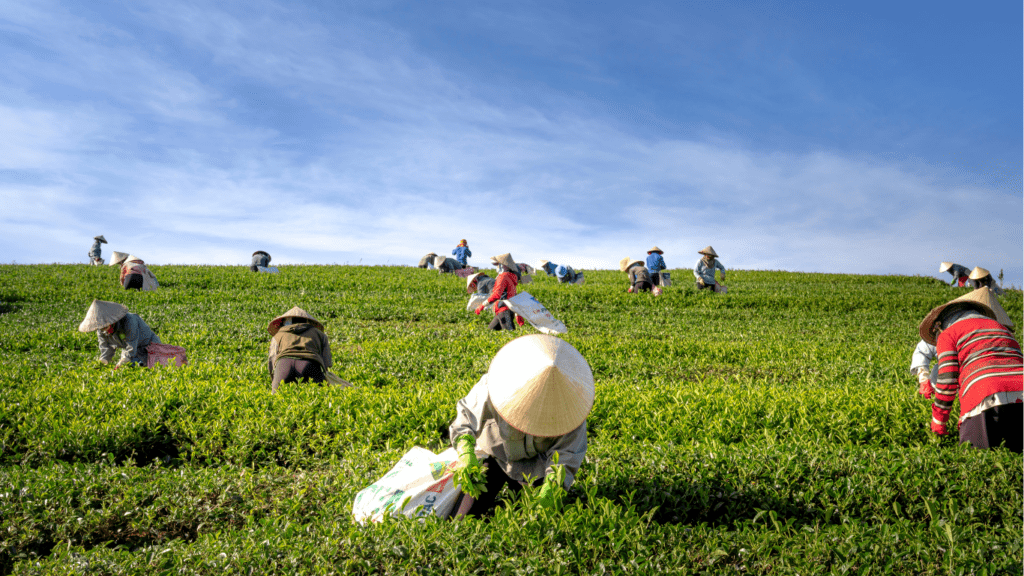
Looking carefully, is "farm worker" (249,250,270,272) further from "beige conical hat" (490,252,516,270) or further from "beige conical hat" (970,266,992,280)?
"beige conical hat" (970,266,992,280)

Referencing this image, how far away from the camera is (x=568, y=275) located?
25.3 metres

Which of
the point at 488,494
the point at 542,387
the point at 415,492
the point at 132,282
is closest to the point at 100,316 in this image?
the point at 415,492

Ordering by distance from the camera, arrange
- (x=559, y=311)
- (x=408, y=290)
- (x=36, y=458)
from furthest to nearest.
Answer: (x=408, y=290), (x=559, y=311), (x=36, y=458)

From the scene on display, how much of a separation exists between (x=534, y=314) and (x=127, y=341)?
717cm

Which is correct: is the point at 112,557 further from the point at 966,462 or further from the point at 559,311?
the point at 559,311

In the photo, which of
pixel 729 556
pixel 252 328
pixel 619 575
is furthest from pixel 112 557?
pixel 252 328

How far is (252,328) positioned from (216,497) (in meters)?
9.39

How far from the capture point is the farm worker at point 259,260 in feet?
82.5

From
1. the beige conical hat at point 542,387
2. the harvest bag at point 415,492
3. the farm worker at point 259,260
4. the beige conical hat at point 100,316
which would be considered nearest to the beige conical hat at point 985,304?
the beige conical hat at point 542,387

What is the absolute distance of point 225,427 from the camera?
6133 millimetres

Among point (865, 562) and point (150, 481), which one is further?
point (150, 481)

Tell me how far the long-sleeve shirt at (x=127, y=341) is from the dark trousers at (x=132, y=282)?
11868mm

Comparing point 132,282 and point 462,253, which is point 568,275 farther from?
point 132,282

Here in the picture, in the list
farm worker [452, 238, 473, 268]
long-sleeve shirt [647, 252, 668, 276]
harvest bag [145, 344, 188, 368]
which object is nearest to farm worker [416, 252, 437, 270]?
farm worker [452, 238, 473, 268]
